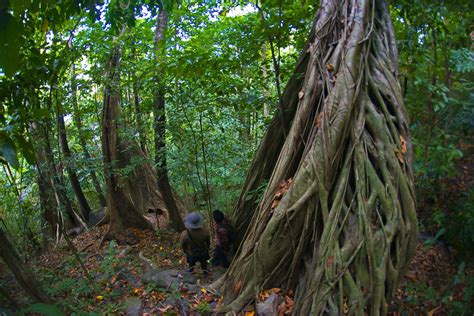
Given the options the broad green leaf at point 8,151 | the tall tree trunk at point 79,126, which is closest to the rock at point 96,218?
the tall tree trunk at point 79,126

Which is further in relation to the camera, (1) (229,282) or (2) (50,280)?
(2) (50,280)

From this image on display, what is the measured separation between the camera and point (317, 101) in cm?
411

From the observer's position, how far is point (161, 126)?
7195mm

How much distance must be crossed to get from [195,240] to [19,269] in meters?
2.84

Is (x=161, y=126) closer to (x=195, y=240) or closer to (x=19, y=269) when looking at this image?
(x=195, y=240)

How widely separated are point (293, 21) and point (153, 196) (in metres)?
6.06

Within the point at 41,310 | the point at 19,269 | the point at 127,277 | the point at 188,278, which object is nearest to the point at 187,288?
the point at 188,278

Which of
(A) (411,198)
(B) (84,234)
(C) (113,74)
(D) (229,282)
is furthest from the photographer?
(B) (84,234)

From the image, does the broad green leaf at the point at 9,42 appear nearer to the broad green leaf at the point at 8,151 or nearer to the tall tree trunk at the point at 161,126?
the broad green leaf at the point at 8,151

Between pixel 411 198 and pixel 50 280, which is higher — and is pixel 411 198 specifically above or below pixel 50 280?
above

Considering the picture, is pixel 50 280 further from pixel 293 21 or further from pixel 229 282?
pixel 293 21

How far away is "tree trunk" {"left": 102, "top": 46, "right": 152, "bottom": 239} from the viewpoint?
800cm

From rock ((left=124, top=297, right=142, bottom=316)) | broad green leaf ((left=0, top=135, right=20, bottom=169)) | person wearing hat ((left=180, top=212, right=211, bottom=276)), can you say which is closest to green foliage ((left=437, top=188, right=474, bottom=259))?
person wearing hat ((left=180, top=212, right=211, bottom=276))

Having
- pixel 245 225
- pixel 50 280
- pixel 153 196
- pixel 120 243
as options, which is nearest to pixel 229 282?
pixel 245 225
